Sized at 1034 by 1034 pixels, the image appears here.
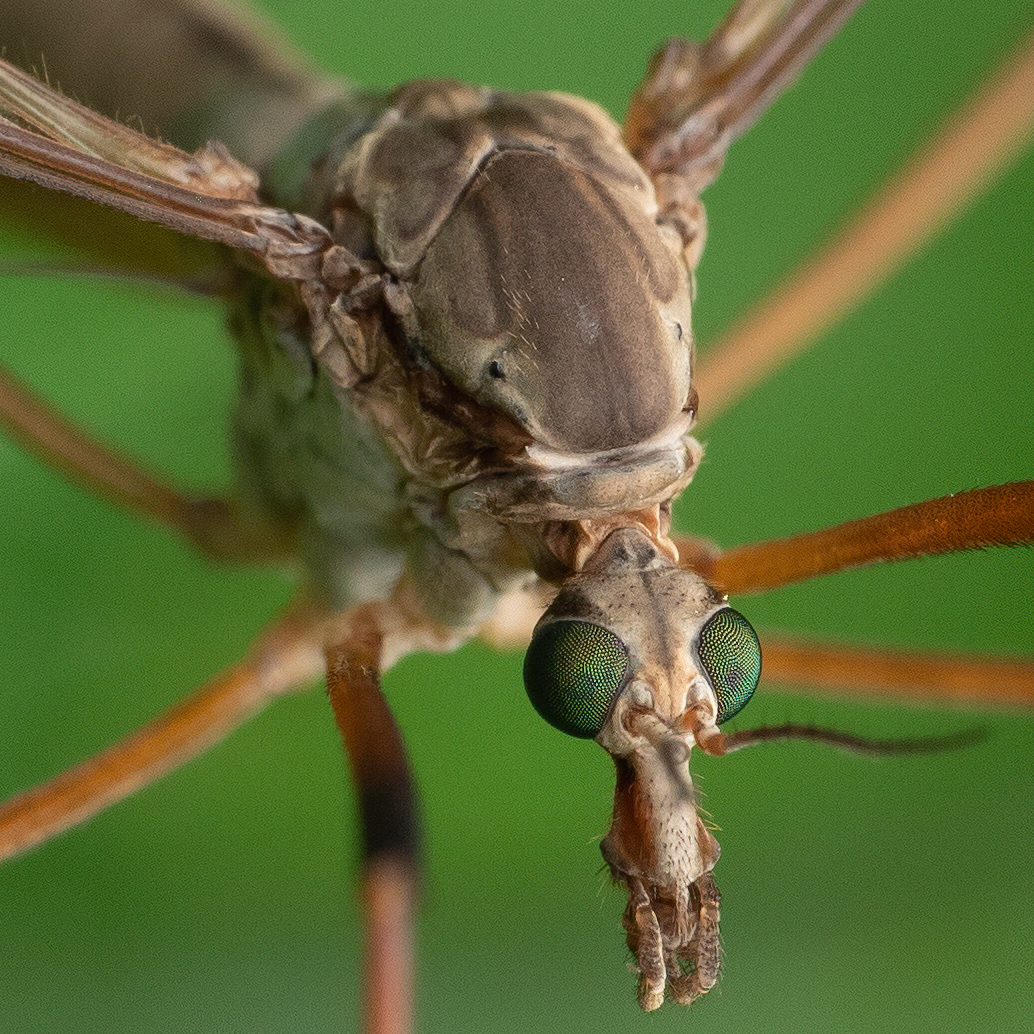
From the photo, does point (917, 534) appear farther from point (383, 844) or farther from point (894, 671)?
point (383, 844)

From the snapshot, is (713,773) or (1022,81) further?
(1022,81)

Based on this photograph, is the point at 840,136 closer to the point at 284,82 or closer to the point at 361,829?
the point at 284,82

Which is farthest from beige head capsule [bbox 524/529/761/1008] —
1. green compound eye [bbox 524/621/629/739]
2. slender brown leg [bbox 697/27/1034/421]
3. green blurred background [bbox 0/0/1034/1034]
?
slender brown leg [bbox 697/27/1034/421]

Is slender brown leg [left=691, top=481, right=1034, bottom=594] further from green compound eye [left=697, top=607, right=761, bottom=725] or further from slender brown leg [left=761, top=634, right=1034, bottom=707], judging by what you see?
slender brown leg [left=761, top=634, right=1034, bottom=707]

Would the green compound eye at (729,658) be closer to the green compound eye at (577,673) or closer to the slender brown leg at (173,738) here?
the green compound eye at (577,673)

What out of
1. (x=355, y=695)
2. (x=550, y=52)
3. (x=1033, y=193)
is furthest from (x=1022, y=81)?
(x=355, y=695)

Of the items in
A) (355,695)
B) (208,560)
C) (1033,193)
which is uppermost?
(1033,193)

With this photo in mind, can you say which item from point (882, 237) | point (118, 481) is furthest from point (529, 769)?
point (882, 237)
